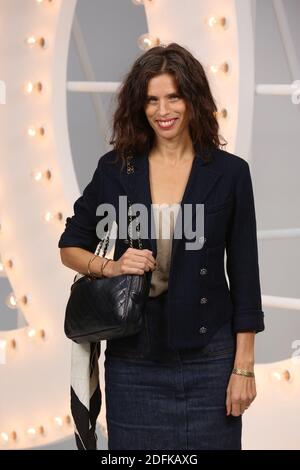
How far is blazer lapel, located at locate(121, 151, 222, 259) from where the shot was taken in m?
1.58

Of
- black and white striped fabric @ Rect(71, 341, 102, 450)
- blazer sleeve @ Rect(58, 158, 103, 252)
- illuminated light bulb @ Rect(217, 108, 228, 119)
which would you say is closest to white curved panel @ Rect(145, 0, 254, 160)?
illuminated light bulb @ Rect(217, 108, 228, 119)

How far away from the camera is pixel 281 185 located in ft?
13.3

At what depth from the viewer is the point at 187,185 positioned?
1585 millimetres

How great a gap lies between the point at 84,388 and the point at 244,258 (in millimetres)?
365

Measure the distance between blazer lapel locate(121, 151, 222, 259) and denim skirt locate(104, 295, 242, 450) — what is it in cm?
15

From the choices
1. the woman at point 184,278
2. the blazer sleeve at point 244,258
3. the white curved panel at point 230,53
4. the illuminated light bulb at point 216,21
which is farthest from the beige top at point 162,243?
the illuminated light bulb at point 216,21

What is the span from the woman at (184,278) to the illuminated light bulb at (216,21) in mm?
544

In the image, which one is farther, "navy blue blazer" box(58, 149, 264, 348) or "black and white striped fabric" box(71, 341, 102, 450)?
"black and white striped fabric" box(71, 341, 102, 450)

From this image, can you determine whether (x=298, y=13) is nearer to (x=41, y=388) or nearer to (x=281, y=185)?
(x=281, y=185)

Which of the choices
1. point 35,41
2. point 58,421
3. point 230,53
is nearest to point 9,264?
point 58,421

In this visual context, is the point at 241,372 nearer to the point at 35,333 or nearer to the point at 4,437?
the point at 35,333

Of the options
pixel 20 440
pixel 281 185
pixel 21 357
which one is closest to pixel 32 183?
pixel 21 357

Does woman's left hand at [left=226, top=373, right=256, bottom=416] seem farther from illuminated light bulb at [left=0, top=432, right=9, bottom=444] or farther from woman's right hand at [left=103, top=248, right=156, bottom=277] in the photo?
illuminated light bulb at [left=0, top=432, right=9, bottom=444]

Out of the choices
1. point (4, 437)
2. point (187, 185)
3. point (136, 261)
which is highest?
point (187, 185)
